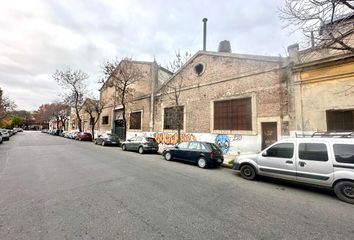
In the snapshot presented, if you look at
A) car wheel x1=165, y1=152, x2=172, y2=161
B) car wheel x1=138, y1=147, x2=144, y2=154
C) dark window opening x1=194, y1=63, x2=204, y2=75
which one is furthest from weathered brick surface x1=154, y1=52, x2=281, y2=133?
car wheel x1=165, y1=152, x2=172, y2=161

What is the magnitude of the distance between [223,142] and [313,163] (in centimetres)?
824

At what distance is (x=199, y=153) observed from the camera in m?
10.4

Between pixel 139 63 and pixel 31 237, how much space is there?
23.5m

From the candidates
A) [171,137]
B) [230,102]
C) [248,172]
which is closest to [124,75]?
[171,137]

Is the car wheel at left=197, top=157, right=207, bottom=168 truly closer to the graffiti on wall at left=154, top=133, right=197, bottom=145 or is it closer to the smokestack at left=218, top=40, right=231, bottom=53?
the graffiti on wall at left=154, top=133, right=197, bottom=145

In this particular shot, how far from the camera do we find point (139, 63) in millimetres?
24781

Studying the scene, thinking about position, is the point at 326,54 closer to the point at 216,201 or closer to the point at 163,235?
the point at 216,201

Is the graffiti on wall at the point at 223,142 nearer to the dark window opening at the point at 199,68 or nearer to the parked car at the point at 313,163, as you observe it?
the dark window opening at the point at 199,68

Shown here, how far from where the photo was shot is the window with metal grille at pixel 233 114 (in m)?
13.6

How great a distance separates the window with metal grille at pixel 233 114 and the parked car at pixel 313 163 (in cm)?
607

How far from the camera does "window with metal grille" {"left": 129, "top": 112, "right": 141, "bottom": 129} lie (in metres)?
23.8

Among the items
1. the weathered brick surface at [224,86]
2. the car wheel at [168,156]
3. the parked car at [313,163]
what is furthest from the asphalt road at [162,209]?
the weathered brick surface at [224,86]

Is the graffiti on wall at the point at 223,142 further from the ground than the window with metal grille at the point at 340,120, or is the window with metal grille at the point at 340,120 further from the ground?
the window with metal grille at the point at 340,120

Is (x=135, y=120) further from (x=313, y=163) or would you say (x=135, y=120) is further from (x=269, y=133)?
(x=313, y=163)
